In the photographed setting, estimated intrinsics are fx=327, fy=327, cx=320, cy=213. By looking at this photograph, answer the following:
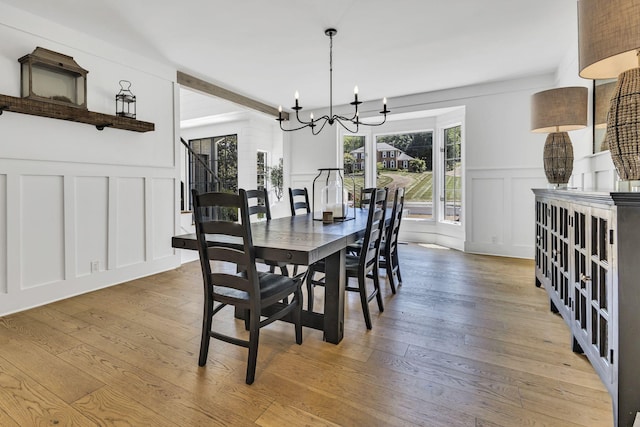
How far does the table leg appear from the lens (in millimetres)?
2104

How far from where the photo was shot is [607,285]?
138 centimetres

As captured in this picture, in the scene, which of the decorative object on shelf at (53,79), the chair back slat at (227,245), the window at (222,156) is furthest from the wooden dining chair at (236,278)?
the window at (222,156)

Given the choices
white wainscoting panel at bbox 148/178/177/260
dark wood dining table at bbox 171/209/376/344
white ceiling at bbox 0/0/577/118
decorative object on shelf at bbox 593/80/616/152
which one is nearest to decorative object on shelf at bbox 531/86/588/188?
decorative object on shelf at bbox 593/80/616/152

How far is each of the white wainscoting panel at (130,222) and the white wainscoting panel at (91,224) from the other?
0.43 ft

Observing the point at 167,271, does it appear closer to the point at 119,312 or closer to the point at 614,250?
the point at 119,312

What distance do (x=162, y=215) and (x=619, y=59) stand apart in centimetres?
415

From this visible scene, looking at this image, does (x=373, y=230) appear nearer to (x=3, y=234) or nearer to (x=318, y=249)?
(x=318, y=249)

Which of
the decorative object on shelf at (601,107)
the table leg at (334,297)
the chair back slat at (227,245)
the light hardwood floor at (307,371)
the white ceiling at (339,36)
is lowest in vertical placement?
the light hardwood floor at (307,371)

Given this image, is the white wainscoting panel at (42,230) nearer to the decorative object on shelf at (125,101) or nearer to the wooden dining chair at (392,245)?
the decorative object on shelf at (125,101)

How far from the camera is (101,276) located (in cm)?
332

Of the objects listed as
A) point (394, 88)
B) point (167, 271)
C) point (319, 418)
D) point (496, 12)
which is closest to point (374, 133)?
point (394, 88)

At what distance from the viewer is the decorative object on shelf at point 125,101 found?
11.1 feet

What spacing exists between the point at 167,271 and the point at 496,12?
428cm

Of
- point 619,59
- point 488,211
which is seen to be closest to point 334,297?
point 619,59
